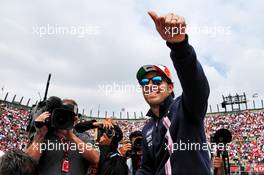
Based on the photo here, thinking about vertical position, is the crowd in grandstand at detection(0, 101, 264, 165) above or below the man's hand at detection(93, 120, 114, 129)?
above

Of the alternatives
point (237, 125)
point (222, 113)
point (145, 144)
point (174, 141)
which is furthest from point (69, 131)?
point (222, 113)

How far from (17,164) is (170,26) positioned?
1.16 meters

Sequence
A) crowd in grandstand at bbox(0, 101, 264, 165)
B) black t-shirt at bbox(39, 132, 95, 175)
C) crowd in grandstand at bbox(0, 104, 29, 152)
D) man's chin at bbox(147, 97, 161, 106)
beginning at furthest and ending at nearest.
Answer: crowd in grandstand at bbox(0, 104, 29, 152) < crowd in grandstand at bbox(0, 101, 264, 165) < black t-shirt at bbox(39, 132, 95, 175) < man's chin at bbox(147, 97, 161, 106)

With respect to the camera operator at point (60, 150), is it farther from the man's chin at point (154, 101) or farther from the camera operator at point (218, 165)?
the camera operator at point (218, 165)

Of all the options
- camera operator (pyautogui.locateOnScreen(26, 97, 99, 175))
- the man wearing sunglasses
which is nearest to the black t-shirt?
camera operator (pyautogui.locateOnScreen(26, 97, 99, 175))

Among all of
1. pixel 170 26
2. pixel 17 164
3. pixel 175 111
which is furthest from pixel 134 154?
pixel 170 26

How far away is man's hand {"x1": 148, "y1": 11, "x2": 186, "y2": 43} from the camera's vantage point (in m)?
1.53

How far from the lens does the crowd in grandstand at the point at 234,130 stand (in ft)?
101

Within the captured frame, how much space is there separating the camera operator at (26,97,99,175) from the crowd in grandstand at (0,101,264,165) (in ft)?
80.2

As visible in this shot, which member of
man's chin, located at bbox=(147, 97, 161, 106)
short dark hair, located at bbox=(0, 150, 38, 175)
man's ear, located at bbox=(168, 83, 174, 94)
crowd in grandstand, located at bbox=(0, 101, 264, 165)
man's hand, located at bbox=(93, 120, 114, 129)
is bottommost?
short dark hair, located at bbox=(0, 150, 38, 175)

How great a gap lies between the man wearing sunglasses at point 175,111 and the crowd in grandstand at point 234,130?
25428mm

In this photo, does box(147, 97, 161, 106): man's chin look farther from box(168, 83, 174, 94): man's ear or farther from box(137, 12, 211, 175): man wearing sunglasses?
box(168, 83, 174, 94): man's ear

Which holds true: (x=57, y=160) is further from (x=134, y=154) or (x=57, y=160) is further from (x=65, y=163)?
(x=134, y=154)

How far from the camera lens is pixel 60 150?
316cm
